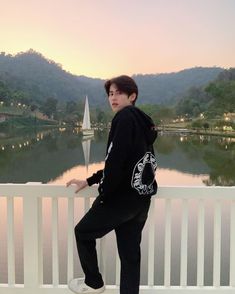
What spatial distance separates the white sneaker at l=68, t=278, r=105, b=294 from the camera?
77.7 inches

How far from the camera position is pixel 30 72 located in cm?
7375

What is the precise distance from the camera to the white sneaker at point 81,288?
6.48 feet

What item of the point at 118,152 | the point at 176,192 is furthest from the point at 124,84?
the point at 176,192

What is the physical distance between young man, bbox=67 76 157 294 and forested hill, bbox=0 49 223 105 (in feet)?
206

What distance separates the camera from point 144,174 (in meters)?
1.79

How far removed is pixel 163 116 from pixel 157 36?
1300cm

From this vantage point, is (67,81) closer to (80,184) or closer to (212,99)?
(212,99)

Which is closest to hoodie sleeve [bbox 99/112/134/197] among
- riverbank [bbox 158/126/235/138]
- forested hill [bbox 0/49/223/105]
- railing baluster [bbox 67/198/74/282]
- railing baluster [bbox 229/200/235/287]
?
railing baluster [bbox 67/198/74/282]

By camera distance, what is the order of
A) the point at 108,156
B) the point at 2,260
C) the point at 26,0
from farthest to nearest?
the point at 26,0 < the point at 2,260 < the point at 108,156

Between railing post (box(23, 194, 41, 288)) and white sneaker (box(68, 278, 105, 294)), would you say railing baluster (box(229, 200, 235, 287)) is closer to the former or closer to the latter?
white sneaker (box(68, 278, 105, 294))

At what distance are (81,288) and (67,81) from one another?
7708 cm

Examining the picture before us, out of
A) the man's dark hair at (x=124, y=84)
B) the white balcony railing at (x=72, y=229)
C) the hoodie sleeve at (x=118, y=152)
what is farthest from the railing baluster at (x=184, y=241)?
the man's dark hair at (x=124, y=84)

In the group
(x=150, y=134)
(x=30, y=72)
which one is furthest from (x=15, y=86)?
(x=150, y=134)

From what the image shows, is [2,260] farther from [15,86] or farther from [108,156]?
[15,86]
